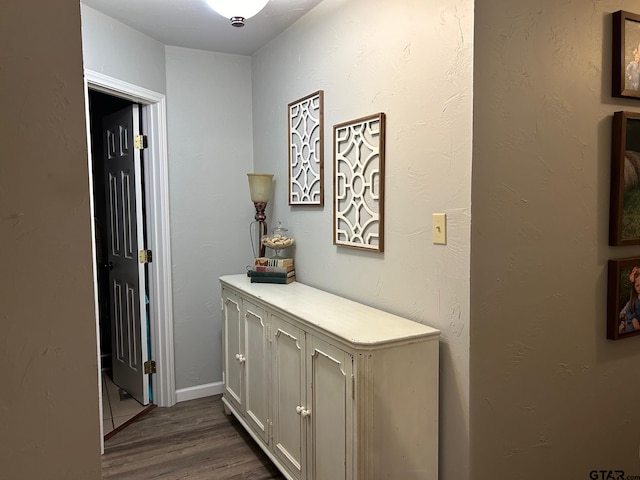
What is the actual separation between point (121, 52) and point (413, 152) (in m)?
1.97

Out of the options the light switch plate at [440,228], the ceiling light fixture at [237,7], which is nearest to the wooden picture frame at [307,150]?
the ceiling light fixture at [237,7]

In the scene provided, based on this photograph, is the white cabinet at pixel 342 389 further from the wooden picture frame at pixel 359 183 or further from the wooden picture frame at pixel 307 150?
the wooden picture frame at pixel 307 150

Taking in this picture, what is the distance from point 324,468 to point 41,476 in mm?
1465

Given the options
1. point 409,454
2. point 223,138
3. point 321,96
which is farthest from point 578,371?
point 223,138

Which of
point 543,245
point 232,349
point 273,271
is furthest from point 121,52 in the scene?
point 543,245

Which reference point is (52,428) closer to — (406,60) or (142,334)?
(406,60)

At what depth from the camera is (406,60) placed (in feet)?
6.56

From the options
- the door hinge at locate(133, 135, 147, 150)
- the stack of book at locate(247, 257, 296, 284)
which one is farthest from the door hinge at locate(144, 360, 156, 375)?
the door hinge at locate(133, 135, 147, 150)

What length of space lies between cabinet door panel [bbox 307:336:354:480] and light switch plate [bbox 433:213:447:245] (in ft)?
1.81

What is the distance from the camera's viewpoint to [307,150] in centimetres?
282

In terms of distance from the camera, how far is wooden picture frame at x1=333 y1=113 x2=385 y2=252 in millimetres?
2182

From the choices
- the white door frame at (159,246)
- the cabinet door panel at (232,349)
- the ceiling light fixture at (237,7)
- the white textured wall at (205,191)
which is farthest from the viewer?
the white textured wall at (205,191)

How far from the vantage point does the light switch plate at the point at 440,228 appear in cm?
183

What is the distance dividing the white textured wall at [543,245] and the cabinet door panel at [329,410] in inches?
18.0
